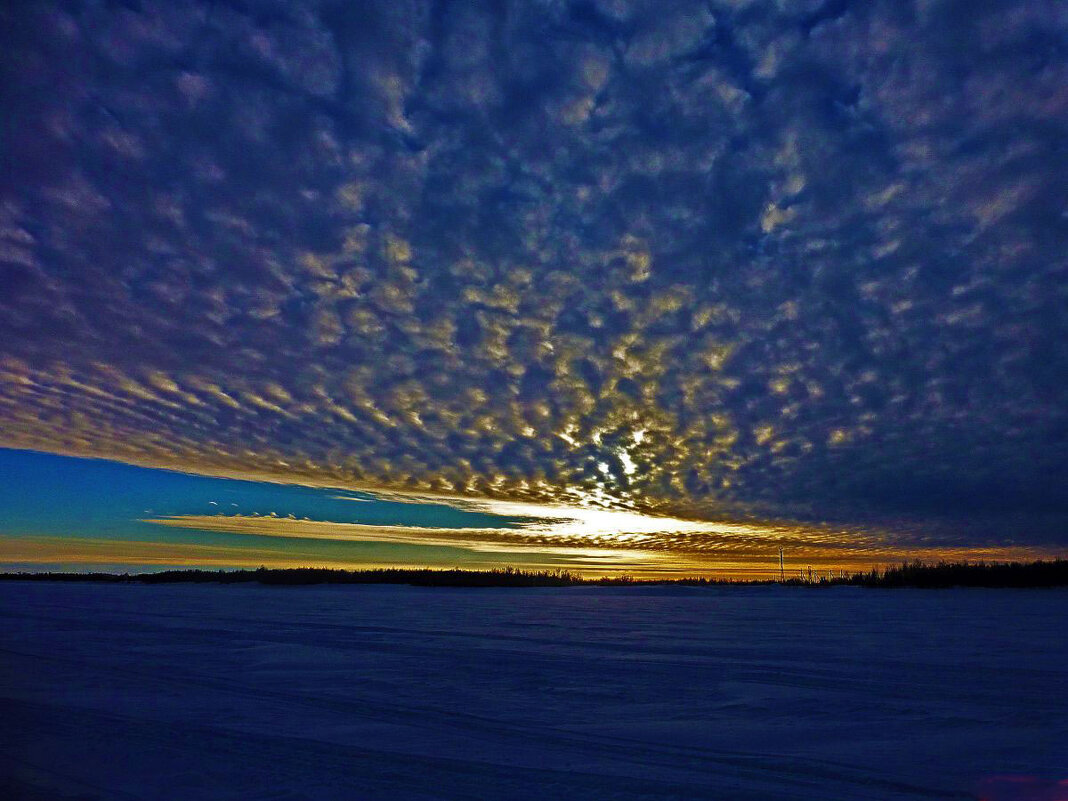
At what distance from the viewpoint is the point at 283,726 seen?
4676mm

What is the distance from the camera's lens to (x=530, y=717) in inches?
193

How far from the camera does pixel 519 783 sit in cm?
345

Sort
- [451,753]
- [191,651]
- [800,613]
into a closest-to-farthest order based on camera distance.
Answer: [451,753], [191,651], [800,613]

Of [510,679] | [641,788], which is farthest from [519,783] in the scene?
[510,679]

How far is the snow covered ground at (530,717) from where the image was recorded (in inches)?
138

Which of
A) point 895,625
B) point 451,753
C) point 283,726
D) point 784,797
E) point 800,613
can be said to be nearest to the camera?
point 784,797

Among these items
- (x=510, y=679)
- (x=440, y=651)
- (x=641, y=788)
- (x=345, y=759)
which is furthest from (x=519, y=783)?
(x=440, y=651)

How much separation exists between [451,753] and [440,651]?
4.64 metres

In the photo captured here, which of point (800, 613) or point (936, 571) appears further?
point (936, 571)

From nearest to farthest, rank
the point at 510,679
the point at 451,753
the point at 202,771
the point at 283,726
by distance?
the point at 202,771
the point at 451,753
the point at 283,726
the point at 510,679

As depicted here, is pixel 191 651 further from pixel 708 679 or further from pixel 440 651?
pixel 708 679

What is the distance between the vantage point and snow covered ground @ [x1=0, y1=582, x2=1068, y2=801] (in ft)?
11.5

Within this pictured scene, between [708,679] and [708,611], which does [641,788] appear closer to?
[708,679]

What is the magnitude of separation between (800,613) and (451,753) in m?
14.3
